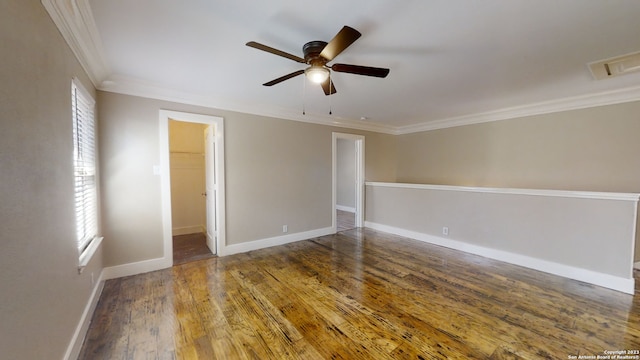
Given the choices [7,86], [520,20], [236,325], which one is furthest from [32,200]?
[520,20]

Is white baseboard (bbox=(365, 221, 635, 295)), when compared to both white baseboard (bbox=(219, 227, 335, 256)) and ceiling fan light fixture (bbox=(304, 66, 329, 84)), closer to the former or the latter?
white baseboard (bbox=(219, 227, 335, 256))

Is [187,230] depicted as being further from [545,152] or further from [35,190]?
[545,152]

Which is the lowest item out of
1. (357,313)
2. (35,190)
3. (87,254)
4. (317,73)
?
(357,313)

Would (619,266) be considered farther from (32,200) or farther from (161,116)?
(161,116)

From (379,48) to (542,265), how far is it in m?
3.52

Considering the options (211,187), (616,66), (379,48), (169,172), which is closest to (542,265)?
(616,66)

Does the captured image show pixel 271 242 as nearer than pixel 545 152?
No

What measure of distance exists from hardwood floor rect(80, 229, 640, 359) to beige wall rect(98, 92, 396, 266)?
65cm

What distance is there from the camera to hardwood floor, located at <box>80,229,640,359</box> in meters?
1.86

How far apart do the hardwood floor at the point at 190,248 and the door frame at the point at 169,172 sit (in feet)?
0.86

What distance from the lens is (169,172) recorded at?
3.30 m

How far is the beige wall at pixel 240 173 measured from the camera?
2.99 meters

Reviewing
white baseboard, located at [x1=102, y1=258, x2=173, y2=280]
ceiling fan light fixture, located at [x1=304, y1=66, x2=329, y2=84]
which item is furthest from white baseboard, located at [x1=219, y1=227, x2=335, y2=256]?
ceiling fan light fixture, located at [x1=304, y1=66, x2=329, y2=84]

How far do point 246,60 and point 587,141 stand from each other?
483cm
